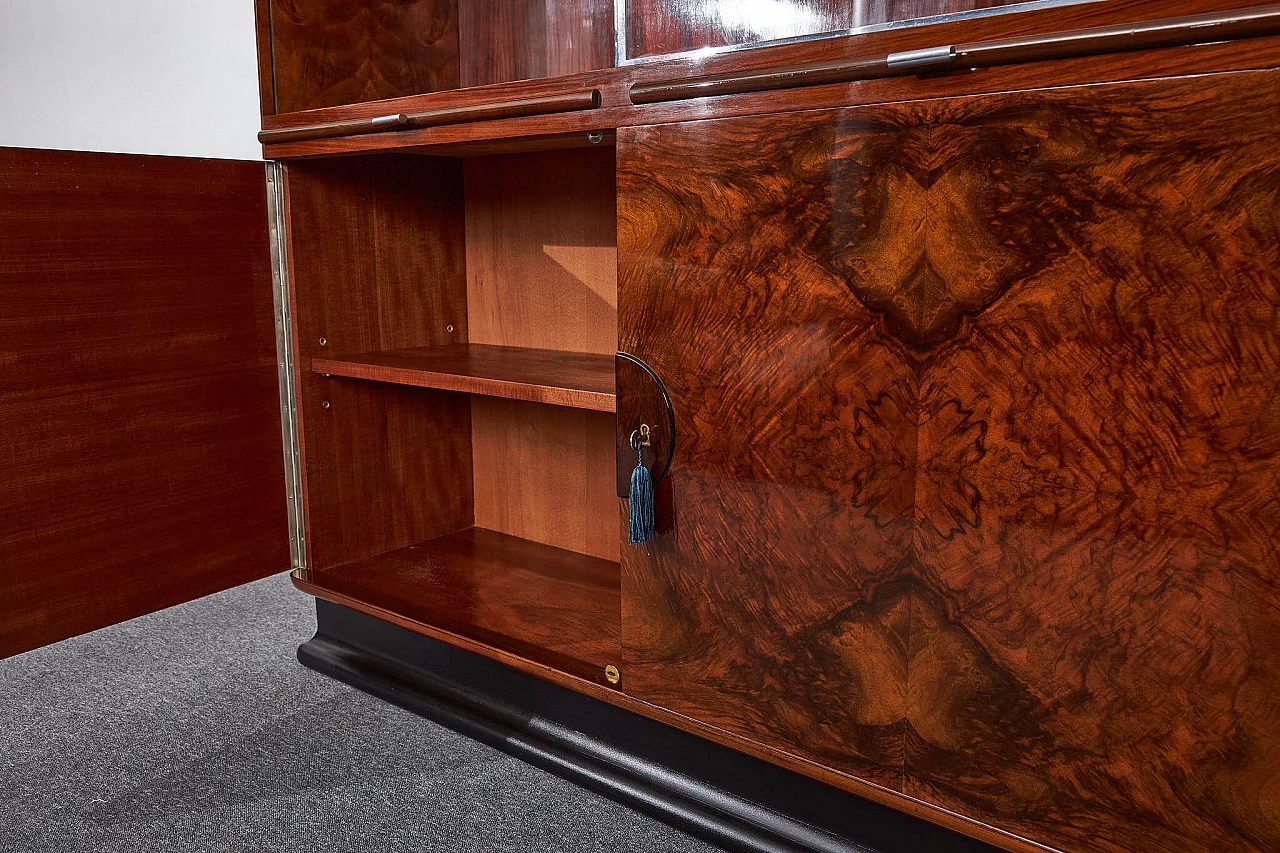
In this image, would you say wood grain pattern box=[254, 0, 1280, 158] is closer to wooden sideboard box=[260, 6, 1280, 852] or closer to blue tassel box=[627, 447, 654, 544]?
wooden sideboard box=[260, 6, 1280, 852]

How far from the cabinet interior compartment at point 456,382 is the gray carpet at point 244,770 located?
21cm

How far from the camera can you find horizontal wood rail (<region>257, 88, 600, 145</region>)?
4.11 feet

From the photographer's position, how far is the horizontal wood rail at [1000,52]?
80 cm

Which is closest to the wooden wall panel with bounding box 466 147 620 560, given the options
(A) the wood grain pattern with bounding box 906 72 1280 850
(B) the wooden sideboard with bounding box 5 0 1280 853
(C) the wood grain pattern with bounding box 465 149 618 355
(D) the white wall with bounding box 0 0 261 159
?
(C) the wood grain pattern with bounding box 465 149 618 355

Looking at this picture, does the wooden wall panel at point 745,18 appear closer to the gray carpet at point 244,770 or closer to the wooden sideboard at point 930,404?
the wooden sideboard at point 930,404

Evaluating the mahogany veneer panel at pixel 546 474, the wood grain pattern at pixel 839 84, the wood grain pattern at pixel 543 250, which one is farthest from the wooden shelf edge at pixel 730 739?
the wood grain pattern at pixel 839 84

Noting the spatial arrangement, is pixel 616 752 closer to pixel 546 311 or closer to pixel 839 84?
pixel 546 311

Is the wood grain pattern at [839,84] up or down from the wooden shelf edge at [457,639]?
up

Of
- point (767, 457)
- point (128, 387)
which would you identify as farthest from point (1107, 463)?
point (128, 387)

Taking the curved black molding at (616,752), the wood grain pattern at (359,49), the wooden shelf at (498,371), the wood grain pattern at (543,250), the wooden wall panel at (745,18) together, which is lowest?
the curved black molding at (616,752)

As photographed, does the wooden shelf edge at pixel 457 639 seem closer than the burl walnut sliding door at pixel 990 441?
No

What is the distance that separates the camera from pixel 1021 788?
1021 mm

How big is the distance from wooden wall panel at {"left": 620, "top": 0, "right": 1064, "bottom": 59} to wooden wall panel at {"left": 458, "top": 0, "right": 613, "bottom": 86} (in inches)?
20.3

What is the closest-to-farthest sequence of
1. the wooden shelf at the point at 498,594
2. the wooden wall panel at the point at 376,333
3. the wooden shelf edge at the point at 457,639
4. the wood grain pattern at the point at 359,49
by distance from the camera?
the wooden shelf edge at the point at 457,639 → the wooden shelf at the point at 498,594 → the wood grain pattern at the point at 359,49 → the wooden wall panel at the point at 376,333
